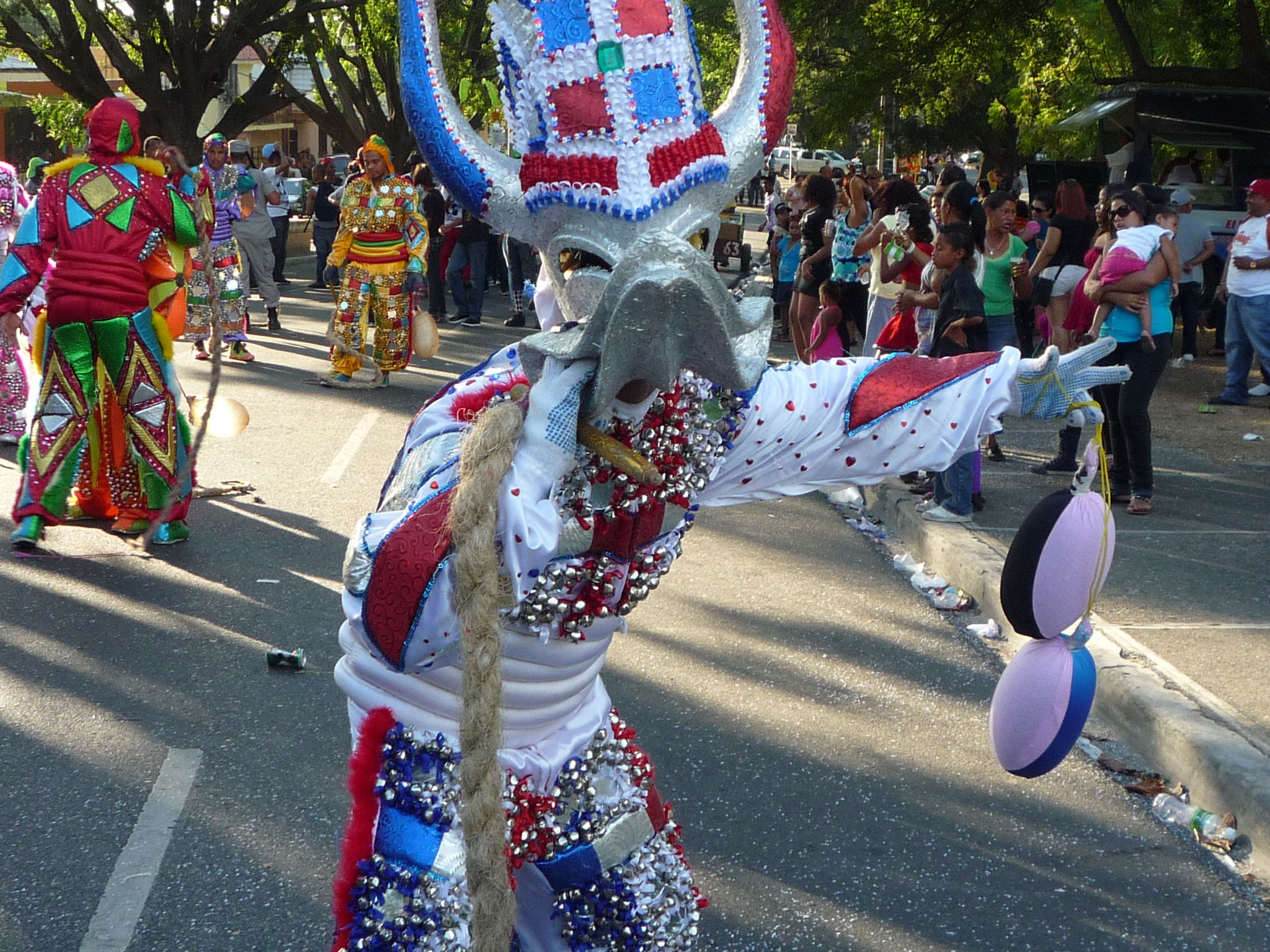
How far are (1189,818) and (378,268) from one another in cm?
863

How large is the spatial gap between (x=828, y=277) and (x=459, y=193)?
28.5 feet

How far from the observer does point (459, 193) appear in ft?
7.48

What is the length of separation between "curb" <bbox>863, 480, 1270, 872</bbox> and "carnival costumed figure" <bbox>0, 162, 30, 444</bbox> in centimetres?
602

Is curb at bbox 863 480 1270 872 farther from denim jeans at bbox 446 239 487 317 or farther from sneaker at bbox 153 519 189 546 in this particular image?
denim jeans at bbox 446 239 487 317

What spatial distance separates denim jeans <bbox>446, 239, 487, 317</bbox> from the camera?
15.7 m

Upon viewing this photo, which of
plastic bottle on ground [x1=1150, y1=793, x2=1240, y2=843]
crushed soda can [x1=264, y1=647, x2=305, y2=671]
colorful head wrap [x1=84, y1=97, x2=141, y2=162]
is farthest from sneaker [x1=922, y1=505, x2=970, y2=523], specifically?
colorful head wrap [x1=84, y1=97, x2=141, y2=162]

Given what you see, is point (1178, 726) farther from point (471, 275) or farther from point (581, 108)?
point (471, 275)

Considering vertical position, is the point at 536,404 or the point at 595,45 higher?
the point at 595,45

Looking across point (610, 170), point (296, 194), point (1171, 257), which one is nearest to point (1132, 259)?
point (1171, 257)

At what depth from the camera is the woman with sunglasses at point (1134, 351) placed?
7477 mm

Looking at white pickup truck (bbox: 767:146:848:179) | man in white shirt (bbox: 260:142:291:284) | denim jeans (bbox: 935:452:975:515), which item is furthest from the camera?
white pickup truck (bbox: 767:146:848:179)

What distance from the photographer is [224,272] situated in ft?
41.8

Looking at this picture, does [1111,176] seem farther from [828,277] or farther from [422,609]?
[422,609]

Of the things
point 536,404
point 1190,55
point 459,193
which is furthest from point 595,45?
point 1190,55
